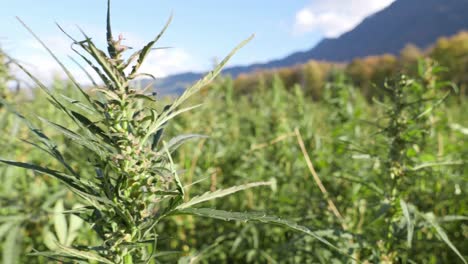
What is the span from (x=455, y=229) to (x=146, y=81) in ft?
9.48

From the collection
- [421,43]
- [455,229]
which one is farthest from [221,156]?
[421,43]

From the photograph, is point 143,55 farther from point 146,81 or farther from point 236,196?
point 236,196

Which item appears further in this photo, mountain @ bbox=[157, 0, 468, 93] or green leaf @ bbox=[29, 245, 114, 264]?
mountain @ bbox=[157, 0, 468, 93]

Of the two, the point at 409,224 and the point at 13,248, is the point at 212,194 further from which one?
the point at 13,248

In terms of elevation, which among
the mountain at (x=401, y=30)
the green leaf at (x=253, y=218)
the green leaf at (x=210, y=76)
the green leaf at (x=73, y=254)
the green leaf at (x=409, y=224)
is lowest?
the green leaf at (x=409, y=224)

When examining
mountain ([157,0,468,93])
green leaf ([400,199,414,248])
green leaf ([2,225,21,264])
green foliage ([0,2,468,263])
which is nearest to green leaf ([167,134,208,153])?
green foliage ([0,2,468,263])

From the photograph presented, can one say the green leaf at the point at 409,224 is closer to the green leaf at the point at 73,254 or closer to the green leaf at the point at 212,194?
the green leaf at the point at 212,194

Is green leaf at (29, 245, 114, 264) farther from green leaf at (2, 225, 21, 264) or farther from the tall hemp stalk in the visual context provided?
green leaf at (2, 225, 21, 264)

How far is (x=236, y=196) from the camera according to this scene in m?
3.50

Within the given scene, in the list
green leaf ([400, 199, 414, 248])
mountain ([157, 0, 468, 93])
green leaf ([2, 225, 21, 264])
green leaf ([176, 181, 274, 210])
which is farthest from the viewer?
mountain ([157, 0, 468, 93])

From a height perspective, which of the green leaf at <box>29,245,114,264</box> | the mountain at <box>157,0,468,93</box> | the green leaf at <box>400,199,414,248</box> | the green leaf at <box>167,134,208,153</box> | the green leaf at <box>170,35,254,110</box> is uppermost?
the mountain at <box>157,0,468,93</box>

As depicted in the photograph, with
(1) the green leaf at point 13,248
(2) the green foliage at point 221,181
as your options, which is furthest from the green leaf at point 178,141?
(1) the green leaf at point 13,248

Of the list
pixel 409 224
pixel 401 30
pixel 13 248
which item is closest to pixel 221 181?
pixel 13 248

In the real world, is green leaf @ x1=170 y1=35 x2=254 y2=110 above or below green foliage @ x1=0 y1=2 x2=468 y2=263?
above
